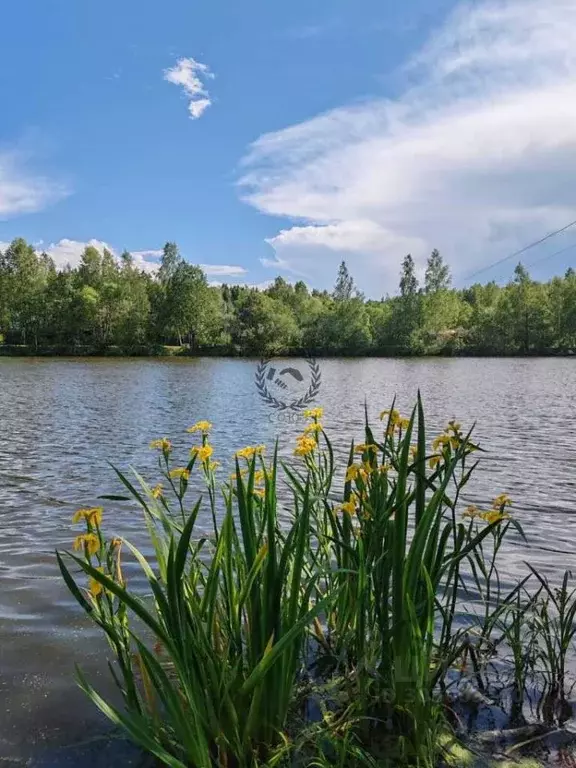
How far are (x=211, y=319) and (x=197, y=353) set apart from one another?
20.4 ft

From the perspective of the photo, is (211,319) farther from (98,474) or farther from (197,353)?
(98,474)

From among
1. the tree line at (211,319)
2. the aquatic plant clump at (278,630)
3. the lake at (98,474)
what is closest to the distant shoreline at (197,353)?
the tree line at (211,319)

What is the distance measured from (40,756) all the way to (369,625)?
1.85 meters

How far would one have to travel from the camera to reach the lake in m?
3.62

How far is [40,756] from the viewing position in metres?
3.07

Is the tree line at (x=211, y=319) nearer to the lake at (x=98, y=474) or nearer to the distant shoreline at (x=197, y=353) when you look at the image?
the distant shoreline at (x=197, y=353)

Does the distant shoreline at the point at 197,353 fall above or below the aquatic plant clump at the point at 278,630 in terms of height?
above

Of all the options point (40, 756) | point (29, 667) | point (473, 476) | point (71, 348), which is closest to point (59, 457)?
point (473, 476)

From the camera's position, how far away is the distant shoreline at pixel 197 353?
270 ft

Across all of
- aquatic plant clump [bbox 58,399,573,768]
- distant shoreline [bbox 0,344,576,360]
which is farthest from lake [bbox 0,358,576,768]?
distant shoreline [bbox 0,344,576,360]

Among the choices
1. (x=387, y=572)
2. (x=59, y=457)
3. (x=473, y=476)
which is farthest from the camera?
(x=59, y=457)

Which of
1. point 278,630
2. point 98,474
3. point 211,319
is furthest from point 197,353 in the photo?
point 278,630

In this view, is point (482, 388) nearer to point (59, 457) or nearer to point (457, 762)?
point (59, 457)

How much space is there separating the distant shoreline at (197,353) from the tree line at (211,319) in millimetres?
298
